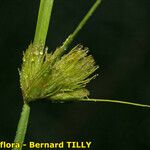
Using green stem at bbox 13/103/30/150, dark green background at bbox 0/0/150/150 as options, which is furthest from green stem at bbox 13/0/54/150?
dark green background at bbox 0/0/150/150

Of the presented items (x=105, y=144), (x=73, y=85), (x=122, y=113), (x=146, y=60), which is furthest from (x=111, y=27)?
(x=73, y=85)

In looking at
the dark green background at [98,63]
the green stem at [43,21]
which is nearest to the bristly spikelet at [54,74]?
the green stem at [43,21]

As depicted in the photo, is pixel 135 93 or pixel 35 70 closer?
pixel 35 70

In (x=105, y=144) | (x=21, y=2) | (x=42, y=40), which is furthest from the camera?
(x=21, y=2)

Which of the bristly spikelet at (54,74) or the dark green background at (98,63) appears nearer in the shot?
the bristly spikelet at (54,74)

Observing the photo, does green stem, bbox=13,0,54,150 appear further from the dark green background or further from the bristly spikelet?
the dark green background

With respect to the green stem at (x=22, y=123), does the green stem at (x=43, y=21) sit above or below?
above

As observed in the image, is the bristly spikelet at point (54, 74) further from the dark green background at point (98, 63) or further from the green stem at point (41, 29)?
the dark green background at point (98, 63)

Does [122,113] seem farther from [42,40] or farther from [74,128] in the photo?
[42,40]
